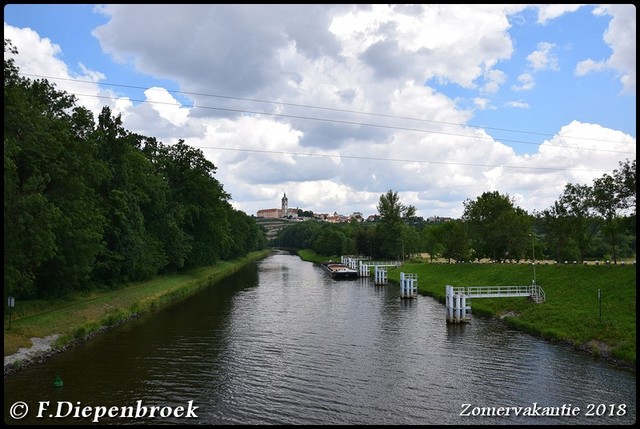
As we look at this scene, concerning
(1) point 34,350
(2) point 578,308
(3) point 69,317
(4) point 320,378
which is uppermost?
(2) point 578,308

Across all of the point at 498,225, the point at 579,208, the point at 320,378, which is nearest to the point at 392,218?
the point at 498,225

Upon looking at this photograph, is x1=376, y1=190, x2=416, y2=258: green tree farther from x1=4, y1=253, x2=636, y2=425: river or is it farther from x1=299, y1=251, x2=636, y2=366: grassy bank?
x1=4, y1=253, x2=636, y2=425: river

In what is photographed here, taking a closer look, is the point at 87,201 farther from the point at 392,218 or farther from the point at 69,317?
the point at 392,218

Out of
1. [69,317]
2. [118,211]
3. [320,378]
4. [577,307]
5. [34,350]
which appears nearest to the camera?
[320,378]

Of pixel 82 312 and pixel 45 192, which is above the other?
pixel 45 192

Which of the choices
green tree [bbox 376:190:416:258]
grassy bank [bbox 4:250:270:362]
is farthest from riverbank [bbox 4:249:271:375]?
green tree [bbox 376:190:416:258]

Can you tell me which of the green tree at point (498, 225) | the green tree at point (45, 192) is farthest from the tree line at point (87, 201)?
the green tree at point (498, 225)

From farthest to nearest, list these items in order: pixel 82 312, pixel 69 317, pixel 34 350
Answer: pixel 82 312
pixel 69 317
pixel 34 350

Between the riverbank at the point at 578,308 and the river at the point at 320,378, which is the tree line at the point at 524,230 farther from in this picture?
the river at the point at 320,378

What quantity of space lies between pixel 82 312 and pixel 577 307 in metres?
38.7

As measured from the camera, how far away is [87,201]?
135 ft

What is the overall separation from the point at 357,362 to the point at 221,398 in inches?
343

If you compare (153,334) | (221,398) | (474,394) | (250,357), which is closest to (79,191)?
(153,334)

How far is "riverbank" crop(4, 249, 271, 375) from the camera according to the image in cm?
2616
